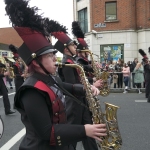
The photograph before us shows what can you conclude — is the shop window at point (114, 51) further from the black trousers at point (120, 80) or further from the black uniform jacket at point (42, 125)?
the black uniform jacket at point (42, 125)

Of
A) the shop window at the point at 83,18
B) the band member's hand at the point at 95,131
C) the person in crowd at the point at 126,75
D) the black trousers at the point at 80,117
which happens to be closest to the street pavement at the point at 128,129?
the black trousers at the point at 80,117

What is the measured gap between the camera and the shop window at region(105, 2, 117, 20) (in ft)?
68.2

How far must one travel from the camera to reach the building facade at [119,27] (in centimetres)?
2025

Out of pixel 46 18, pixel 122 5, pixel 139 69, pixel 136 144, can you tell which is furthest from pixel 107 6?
pixel 46 18

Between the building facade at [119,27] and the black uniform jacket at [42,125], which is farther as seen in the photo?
the building facade at [119,27]

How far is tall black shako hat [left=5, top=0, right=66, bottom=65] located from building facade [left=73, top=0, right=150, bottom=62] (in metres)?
18.3

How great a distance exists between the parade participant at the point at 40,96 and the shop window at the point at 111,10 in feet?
63.5

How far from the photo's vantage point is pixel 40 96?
1916mm

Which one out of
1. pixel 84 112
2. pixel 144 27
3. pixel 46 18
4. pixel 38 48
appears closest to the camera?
pixel 38 48

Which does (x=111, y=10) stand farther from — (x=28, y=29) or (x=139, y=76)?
(x=28, y=29)

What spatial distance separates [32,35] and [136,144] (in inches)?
134

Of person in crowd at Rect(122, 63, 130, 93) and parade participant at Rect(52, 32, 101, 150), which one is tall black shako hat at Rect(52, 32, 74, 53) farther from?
person in crowd at Rect(122, 63, 130, 93)

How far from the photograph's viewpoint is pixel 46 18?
233 cm

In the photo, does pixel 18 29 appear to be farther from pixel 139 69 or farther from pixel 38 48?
pixel 139 69
